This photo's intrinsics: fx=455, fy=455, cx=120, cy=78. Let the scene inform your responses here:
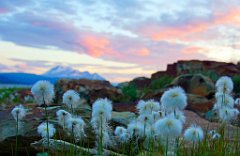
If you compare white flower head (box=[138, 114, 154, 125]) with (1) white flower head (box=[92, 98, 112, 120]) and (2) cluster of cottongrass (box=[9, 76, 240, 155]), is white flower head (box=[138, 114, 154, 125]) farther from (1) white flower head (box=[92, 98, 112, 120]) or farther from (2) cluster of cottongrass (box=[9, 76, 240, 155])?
(1) white flower head (box=[92, 98, 112, 120])

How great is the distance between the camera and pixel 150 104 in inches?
173

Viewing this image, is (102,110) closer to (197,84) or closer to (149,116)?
(149,116)

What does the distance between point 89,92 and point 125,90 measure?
246 cm

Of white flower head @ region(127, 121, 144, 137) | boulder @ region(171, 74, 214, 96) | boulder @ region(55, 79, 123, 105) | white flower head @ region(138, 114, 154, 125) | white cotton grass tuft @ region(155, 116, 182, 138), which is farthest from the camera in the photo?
boulder @ region(171, 74, 214, 96)

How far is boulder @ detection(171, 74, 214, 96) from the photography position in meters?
18.7

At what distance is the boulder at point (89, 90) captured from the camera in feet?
49.7

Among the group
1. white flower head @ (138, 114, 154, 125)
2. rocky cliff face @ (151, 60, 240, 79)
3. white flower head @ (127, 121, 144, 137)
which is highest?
rocky cliff face @ (151, 60, 240, 79)

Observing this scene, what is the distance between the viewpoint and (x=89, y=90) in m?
15.3

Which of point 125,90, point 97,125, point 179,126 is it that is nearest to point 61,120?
point 97,125

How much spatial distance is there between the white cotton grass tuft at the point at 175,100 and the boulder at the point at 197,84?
14856 mm

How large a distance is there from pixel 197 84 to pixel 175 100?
1576cm

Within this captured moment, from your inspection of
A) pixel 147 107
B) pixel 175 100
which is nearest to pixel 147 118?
pixel 147 107

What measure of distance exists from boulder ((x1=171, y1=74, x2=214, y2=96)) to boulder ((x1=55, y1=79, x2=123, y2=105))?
4253 millimetres

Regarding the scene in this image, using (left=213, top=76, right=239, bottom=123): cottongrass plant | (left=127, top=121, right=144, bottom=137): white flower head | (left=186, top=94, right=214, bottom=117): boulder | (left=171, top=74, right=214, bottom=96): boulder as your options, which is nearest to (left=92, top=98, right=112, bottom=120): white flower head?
(left=127, top=121, right=144, bottom=137): white flower head
